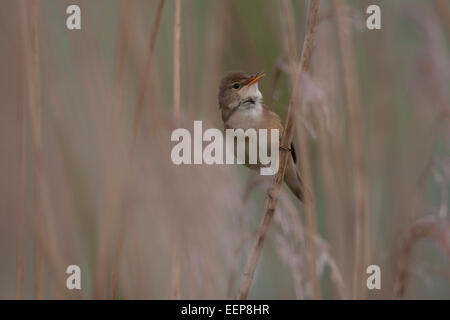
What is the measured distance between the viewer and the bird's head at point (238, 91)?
6.38 ft

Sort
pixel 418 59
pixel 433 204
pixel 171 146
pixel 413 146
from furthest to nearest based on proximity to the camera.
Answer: pixel 433 204 → pixel 413 146 → pixel 418 59 → pixel 171 146

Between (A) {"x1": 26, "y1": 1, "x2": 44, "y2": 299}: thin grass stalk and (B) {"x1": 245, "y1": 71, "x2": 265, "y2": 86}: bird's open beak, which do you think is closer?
(A) {"x1": 26, "y1": 1, "x2": 44, "y2": 299}: thin grass stalk

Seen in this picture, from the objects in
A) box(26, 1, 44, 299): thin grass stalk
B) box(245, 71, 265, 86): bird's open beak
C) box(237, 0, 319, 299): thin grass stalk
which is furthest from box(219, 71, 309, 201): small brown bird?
box(26, 1, 44, 299): thin grass stalk

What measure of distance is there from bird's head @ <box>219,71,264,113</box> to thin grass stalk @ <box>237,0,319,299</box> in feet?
1.25

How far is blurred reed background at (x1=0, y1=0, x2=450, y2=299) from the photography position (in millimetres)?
1480

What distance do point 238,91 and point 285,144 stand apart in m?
0.50

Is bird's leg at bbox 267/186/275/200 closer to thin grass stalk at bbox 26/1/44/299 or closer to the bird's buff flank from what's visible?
the bird's buff flank

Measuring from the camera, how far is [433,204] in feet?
8.99

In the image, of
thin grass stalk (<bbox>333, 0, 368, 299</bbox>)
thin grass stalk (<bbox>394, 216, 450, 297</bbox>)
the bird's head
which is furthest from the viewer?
the bird's head

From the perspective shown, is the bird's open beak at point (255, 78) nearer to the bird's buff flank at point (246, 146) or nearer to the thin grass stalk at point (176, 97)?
the bird's buff flank at point (246, 146)

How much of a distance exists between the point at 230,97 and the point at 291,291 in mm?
739
